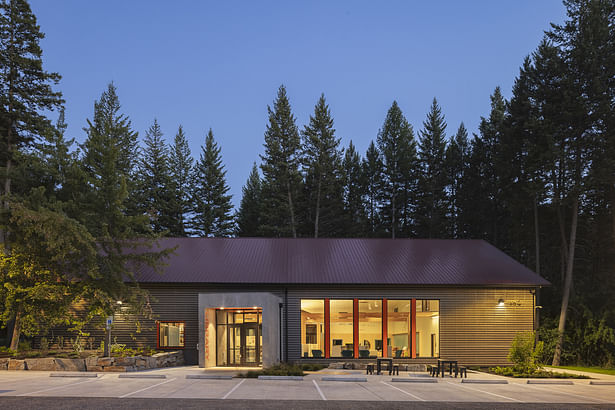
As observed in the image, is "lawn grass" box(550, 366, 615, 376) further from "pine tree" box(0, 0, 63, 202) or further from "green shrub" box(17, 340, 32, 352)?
"pine tree" box(0, 0, 63, 202)

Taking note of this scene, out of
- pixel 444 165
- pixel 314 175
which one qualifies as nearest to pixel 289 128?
pixel 314 175

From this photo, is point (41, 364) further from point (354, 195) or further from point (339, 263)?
point (354, 195)

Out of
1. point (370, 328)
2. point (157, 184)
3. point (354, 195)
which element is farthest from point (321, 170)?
point (370, 328)

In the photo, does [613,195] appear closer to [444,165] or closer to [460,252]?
[460,252]

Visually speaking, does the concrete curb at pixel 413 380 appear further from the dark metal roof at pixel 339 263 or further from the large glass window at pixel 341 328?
the dark metal roof at pixel 339 263

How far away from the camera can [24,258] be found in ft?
64.1

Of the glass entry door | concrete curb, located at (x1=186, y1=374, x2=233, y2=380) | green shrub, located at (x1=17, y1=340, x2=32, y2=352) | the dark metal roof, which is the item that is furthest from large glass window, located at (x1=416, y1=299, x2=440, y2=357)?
green shrub, located at (x1=17, y1=340, x2=32, y2=352)

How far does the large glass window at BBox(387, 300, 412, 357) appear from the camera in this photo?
22406mm

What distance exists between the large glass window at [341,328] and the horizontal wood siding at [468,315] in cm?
45

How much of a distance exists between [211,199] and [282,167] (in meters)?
8.89

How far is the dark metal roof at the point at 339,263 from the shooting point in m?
22.9

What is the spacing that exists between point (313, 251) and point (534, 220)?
16452mm

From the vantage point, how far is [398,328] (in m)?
22.7

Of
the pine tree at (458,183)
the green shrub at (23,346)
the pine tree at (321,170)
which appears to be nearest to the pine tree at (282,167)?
the pine tree at (321,170)
